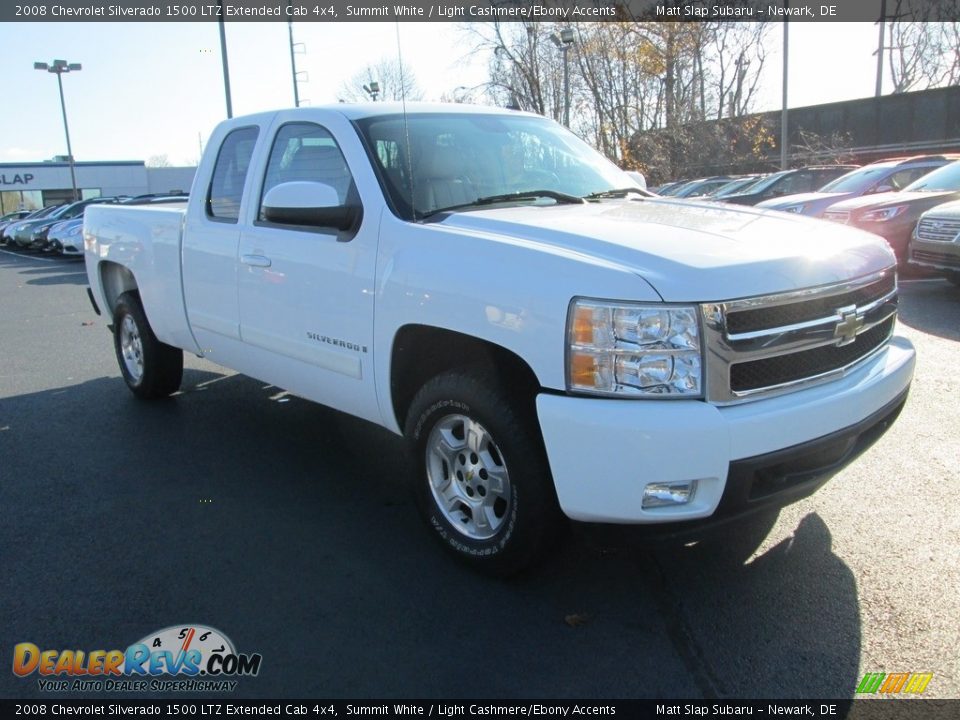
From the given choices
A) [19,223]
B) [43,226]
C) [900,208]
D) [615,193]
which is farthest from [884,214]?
[19,223]

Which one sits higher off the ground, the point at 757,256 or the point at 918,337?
the point at 757,256

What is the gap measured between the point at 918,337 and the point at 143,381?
6696 mm

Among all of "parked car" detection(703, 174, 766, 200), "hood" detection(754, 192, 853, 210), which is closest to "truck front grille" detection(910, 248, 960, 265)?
"hood" detection(754, 192, 853, 210)

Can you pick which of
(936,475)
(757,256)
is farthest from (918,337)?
(757,256)

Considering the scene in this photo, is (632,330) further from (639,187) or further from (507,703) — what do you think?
(639,187)

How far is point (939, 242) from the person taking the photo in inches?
359

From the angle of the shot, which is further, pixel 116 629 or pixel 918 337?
pixel 918 337

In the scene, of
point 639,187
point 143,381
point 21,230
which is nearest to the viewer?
point 639,187

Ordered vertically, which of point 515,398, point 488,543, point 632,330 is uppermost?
point 632,330

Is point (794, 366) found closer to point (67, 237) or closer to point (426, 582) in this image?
point (426, 582)

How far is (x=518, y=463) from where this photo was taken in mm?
3094

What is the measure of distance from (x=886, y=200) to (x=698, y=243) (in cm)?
929

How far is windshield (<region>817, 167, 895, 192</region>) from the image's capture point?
42.5 ft

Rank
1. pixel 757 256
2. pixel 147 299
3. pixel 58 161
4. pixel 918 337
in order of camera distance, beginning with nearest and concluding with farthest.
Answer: pixel 757 256 < pixel 147 299 < pixel 918 337 < pixel 58 161
